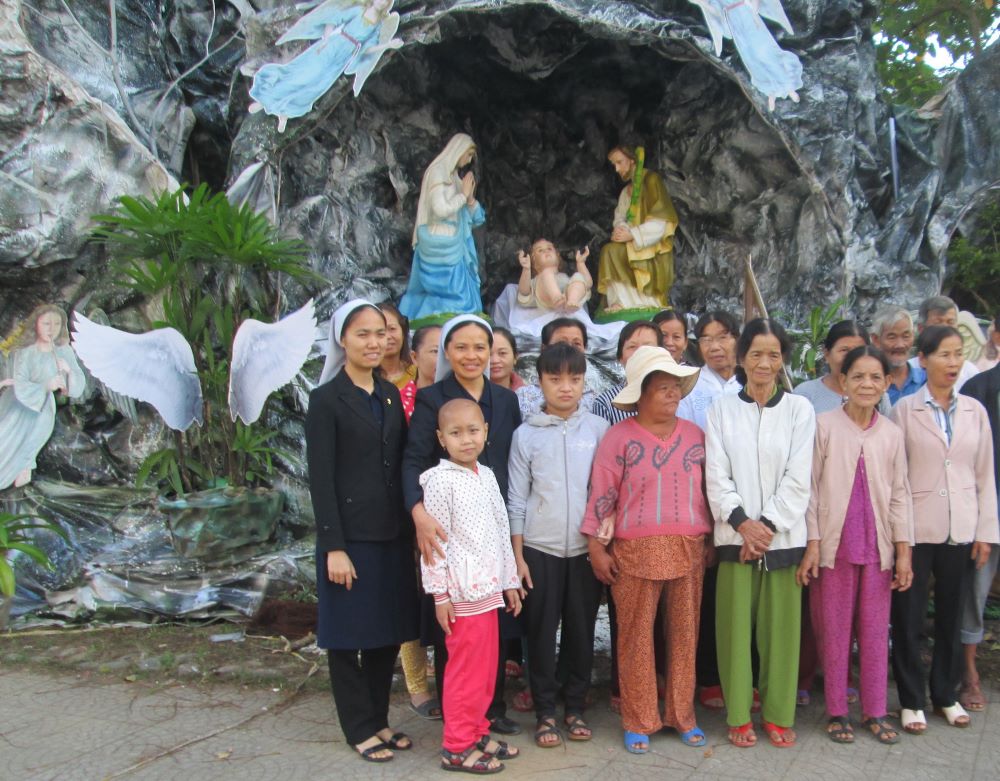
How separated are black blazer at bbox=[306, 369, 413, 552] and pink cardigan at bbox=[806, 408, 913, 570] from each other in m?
1.43

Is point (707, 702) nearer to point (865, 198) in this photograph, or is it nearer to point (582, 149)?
point (865, 198)

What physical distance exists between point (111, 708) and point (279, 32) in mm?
4758

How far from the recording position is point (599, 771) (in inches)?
105

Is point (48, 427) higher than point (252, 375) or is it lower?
lower

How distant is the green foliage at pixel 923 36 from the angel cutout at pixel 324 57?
20.4 ft

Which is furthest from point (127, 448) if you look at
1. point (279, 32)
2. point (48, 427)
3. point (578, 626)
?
point (578, 626)

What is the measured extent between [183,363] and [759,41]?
4357mm

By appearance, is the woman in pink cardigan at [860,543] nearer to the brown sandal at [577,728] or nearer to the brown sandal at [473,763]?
the brown sandal at [577,728]

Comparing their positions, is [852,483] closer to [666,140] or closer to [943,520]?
[943,520]

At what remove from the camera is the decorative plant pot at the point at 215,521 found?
473cm

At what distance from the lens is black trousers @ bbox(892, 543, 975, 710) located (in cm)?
294

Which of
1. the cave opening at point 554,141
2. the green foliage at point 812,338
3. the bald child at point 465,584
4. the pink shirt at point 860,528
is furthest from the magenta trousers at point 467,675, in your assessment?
the cave opening at point 554,141

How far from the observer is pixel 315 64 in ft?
19.4

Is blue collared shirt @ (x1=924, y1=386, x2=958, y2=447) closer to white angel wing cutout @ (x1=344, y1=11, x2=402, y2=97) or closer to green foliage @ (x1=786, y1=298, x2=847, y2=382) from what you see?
green foliage @ (x1=786, y1=298, x2=847, y2=382)
